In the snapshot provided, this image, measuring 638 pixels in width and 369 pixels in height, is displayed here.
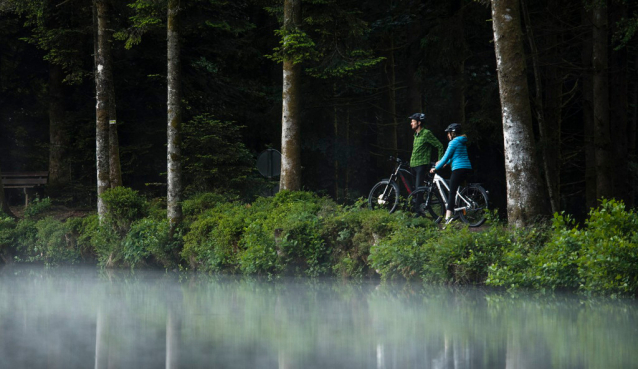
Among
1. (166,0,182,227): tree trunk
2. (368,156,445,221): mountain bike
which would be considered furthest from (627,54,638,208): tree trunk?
(166,0,182,227): tree trunk

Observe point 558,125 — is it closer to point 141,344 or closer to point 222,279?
point 222,279

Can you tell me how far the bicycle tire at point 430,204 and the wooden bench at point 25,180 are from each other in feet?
55.5

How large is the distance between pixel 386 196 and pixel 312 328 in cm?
861

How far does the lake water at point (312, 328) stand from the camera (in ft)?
23.4

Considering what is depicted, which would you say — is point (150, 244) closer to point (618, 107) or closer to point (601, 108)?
point (601, 108)

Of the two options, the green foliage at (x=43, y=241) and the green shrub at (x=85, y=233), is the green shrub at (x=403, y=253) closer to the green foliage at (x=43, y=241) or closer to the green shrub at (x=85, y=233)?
the green shrub at (x=85, y=233)

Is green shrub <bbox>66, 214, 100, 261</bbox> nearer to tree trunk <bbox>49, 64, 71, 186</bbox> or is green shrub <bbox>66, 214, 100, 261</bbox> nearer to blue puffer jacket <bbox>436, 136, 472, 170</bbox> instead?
Answer: tree trunk <bbox>49, 64, 71, 186</bbox>

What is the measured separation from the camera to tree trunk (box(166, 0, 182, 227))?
18594 mm

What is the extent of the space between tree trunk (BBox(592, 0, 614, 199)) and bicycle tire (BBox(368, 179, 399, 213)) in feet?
19.1

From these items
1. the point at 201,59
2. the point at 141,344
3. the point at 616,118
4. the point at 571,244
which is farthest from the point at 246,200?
the point at 141,344

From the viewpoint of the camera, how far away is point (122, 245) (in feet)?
63.0

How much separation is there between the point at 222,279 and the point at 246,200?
7462mm

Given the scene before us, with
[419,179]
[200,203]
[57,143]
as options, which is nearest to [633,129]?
[419,179]

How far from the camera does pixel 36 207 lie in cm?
2538
